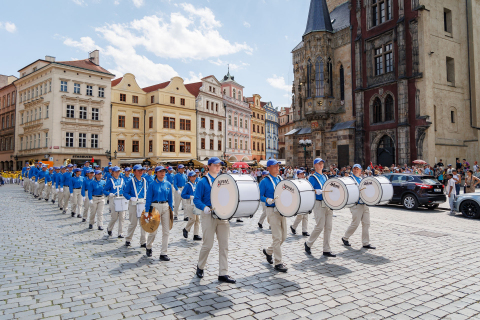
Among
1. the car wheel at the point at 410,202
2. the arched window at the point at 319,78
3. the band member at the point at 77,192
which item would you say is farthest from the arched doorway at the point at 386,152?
the band member at the point at 77,192

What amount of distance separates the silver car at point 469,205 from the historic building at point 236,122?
40997mm

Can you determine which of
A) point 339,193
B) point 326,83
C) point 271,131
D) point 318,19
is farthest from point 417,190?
point 271,131

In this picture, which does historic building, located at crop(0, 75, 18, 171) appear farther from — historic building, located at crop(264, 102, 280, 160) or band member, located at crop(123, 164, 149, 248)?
band member, located at crop(123, 164, 149, 248)

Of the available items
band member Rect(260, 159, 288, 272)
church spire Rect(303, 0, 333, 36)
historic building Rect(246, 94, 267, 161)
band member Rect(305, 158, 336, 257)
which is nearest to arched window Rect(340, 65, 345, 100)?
church spire Rect(303, 0, 333, 36)

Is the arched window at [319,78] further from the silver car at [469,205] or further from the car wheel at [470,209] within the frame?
the car wheel at [470,209]

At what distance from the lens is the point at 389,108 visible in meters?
29.2

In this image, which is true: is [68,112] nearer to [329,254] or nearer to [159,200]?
[159,200]

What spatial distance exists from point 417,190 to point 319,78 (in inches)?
882

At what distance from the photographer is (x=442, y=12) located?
28.1 metres

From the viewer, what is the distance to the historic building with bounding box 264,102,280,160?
2790 inches

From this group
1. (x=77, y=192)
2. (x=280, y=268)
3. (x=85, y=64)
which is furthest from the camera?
(x=85, y=64)

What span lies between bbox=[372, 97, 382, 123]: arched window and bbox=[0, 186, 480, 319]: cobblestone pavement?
2287 centimetres

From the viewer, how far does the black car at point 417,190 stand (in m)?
14.2

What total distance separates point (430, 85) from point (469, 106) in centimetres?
690
